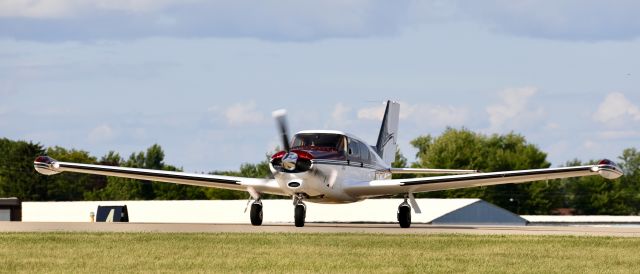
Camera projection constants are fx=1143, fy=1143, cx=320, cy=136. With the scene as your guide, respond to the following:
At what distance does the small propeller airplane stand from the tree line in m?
84.6

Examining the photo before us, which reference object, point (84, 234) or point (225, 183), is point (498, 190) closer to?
point (225, 183)

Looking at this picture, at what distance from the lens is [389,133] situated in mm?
48750

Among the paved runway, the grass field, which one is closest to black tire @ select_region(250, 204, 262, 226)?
the paved runway

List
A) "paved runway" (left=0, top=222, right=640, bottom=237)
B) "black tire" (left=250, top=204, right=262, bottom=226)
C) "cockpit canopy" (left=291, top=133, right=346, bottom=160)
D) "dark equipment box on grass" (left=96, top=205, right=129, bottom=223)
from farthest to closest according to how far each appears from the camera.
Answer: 1. "dark equipment box on grass" (left=96, top=205, right=129, bottom=223)
2. "black tire" (left=250, top=204, right=262, bottom=226)
3. "cockpit canopy" (left=291, top=133, right=346, bottom=160)
4. "paved runway" (left=0, top=222, right=640, bottom=237)

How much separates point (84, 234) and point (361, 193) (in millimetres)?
12480

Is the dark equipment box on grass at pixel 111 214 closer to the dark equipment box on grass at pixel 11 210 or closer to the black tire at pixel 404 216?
the dark equipment box on grass at pixel 11 210

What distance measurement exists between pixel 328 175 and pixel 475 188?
9150 centimetres

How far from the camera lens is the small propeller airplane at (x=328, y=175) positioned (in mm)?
34156

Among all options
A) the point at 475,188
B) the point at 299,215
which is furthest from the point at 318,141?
the point at 475,188

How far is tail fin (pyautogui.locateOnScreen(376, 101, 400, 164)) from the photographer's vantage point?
47.6 m

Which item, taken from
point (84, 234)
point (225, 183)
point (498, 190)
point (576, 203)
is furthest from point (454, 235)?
point (576, 203)

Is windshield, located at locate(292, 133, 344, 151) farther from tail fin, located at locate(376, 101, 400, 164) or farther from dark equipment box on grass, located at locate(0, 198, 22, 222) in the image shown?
dark equipment box on grass, located at locate(0, 198, 22, 222)

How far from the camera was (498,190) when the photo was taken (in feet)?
424

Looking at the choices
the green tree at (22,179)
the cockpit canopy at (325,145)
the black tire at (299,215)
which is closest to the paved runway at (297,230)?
the black tire at (299,215)
